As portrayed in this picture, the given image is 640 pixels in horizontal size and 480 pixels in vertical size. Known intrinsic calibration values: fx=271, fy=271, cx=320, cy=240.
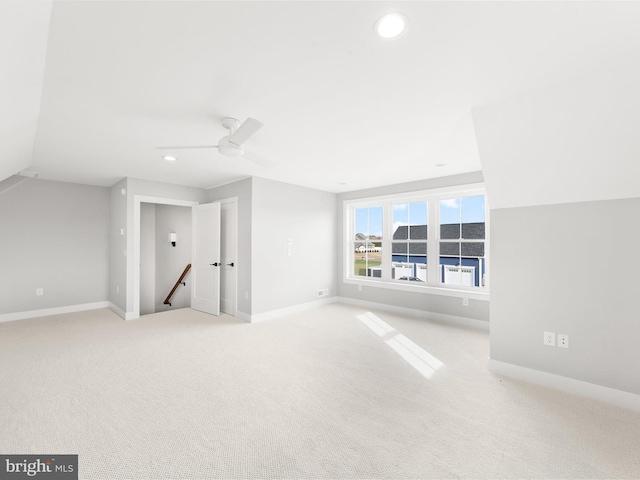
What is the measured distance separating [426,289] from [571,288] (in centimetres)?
233

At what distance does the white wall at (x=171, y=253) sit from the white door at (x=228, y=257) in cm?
168

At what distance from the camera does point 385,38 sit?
146cm

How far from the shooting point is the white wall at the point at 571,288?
88.5 inches

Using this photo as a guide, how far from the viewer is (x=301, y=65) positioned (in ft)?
5.50

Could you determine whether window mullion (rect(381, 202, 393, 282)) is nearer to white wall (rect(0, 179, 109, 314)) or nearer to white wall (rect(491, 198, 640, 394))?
white wall (rect(491, 198, 640, 394))

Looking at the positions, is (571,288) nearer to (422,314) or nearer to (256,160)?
(422,314)

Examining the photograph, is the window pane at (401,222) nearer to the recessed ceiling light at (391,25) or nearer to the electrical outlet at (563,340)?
the electrical outlet at (563,340)

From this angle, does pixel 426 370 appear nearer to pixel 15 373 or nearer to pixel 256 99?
pixel 256 99

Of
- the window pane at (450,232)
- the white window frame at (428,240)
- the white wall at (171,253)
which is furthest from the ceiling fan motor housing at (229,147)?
the white wall at (171,253)

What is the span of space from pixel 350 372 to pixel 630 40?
3.08 m

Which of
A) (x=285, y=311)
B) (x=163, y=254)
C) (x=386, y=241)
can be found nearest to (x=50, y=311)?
(x=163, y=254)

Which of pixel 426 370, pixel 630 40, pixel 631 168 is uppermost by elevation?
pixel 630 40

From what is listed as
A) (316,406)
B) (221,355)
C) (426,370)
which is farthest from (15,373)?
(426,370)

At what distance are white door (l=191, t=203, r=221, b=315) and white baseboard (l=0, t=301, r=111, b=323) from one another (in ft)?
6.07
